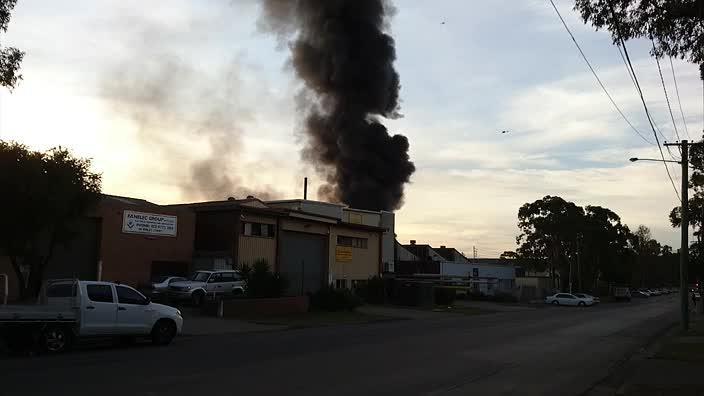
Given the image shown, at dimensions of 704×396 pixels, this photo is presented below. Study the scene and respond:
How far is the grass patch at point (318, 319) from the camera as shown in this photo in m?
27.2

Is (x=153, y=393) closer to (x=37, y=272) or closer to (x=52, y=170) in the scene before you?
(x=52, y=170)

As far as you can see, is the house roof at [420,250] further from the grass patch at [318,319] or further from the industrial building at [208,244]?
the grass patch at [318,319]

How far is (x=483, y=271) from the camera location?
80062mm

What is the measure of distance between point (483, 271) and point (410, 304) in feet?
120

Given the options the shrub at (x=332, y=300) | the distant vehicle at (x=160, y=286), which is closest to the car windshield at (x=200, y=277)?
the distant vehicle at (x=160, y=286)

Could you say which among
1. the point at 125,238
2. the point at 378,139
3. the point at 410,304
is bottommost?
the point at 410,304

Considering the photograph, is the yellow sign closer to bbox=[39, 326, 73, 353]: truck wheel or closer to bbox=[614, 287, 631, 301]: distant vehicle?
bbox=[39, 326, 73, 353]: truck wheel

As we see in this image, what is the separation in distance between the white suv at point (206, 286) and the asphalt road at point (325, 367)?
10884 mm

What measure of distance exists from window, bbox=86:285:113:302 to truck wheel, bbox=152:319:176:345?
1.56m

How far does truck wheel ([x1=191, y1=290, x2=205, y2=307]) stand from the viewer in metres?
31.2

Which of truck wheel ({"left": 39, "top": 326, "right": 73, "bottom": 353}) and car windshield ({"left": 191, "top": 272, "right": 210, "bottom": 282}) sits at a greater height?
car windshield ({"left": 191, "top": 272, "right": 210, "bottom": 282})

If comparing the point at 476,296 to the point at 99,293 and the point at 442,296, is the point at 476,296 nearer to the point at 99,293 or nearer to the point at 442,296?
the point at 442,296

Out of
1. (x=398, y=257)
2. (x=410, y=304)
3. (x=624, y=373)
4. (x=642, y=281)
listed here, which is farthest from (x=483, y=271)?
(x=642, y=281)

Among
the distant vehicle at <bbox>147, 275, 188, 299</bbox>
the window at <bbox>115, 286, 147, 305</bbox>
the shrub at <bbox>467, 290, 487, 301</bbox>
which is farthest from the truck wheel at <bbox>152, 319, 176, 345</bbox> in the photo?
the shrub at <bbox>467, 290, 487, 301</bbox>
